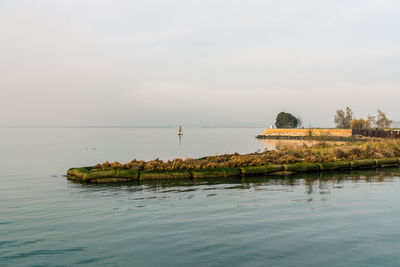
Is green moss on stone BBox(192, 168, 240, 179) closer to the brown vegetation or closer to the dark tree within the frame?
the brown vegetation

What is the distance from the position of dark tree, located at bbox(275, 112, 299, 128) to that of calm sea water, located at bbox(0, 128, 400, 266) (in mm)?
147693

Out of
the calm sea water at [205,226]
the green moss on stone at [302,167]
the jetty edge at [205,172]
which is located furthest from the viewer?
the green moss on stone at [302,167]

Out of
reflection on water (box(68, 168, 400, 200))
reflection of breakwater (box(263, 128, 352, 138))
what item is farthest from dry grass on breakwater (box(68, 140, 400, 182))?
reflection of breakwater (box(263, 128, 352, 138))

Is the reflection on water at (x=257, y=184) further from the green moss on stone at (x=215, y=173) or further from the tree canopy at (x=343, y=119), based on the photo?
the tree canopy at (x=343, y=119)

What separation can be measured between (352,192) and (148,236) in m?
11.9

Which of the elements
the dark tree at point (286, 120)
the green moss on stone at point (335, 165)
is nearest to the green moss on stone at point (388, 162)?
the green moss on stone at point (335, 165)

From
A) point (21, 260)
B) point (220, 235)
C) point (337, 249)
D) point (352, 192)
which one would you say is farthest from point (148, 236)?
point (352, 192)

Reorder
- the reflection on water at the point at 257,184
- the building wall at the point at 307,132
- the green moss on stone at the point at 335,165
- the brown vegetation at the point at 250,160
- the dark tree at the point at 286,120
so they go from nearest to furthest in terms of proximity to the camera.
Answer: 1. the reflection on water at the point at 257,184
2. the brown vegetation at the point at 250,160
3. the green moss on stone at the point at 335,165
4. the building wall at the point at 307,132
5. the dark tree at the point at 286,120

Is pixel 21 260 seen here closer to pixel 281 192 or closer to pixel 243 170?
pixel 281 192

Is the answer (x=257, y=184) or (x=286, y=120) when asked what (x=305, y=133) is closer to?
(x=286, y=120)

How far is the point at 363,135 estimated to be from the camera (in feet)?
277

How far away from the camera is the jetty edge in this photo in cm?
2264

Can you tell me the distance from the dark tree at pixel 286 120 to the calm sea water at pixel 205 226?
485 feet

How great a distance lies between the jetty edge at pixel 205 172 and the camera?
891 inches
